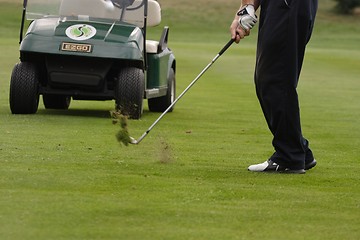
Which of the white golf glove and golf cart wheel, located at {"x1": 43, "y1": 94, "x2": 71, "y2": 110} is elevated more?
the white golf glove

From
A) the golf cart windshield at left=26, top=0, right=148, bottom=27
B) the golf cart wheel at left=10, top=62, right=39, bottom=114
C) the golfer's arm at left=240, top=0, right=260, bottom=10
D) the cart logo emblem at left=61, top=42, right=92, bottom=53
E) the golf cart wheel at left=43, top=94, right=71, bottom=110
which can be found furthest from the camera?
the golf cart wheel at left=43, top=94, right=71, bottom=110

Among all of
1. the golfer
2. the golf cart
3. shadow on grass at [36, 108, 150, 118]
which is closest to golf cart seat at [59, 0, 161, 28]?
the golf cart

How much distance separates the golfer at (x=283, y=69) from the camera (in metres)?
7.94

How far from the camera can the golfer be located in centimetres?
794

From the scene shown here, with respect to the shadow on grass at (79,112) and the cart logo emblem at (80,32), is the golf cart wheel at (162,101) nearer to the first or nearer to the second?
the shadow on grass at (79,112)

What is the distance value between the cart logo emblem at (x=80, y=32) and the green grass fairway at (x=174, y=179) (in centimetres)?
87

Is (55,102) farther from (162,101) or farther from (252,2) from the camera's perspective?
(252,2)

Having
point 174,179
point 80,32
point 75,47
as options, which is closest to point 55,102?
point 80,32

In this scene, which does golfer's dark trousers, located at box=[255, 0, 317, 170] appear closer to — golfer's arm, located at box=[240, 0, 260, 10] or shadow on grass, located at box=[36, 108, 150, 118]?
golfer's arm, located at box=[240, 0, 260, 10]

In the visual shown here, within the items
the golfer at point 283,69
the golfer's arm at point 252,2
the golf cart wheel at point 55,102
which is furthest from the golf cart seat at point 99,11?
the golfer at point 283,69

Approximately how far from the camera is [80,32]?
492 inches

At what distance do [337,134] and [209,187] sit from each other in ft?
16.0

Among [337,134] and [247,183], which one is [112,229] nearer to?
[247,183]

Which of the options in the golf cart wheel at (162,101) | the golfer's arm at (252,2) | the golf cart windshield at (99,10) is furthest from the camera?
the golf cart wheel at (162,101)
